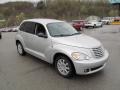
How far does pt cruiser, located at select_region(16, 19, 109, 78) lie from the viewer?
182 inches

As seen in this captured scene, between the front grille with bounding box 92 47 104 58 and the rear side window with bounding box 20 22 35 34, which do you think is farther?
the rear side window with bounding box 20 22 35 34

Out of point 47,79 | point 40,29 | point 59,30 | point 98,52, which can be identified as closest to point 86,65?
point 98,52

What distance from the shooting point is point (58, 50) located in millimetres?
4980

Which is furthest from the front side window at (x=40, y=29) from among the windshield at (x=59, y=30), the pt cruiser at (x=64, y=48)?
the windshield at (x=59, y=30)

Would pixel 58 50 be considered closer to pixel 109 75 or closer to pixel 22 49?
pixel 109 75

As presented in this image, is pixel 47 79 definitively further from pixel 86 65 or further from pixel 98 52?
pixel 98 52

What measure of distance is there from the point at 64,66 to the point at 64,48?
21.3 inches

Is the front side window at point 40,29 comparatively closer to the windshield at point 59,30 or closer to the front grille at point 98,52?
the windshield at point 59,30

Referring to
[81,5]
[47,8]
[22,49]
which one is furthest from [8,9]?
[22,49]

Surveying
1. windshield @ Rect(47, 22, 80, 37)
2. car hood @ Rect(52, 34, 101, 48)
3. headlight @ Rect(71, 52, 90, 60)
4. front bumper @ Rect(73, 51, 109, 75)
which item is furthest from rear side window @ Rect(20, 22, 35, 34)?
front bumper @ Rect(73, 51, 109, 75)

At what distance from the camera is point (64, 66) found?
4.96 metres

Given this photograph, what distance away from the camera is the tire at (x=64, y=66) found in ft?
15.7

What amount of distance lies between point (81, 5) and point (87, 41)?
6553cm

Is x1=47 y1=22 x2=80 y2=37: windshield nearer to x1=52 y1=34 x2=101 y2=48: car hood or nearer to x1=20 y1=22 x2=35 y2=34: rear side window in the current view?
x1=52 y1=34 x2=101 y2=48: car hood
